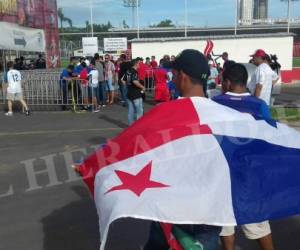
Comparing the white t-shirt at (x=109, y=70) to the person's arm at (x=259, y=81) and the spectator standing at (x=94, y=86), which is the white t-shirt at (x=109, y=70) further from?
the person's arm at (x=259, y=81)

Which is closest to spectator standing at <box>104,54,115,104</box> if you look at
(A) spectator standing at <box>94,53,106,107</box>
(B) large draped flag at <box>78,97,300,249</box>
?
(A) spectator standing at <box>94,53,106,107</box>

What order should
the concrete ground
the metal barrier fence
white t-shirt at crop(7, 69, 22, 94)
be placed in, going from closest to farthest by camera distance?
1. the concrete ground
2. white t-shirt at crop(7, 69, 22, 94)
3. the metal barrier fence

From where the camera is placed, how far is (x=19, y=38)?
62.0 ft

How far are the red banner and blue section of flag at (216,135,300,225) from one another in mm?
25009

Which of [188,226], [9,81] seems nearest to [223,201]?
[188,226]

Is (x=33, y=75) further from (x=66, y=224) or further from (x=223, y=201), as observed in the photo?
(x=223, y=201)

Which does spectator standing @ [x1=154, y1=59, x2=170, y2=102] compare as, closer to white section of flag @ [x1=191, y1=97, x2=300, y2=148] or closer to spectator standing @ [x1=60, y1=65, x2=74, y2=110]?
spectator standing @ [x1=60, y1=65, x2=74, y2=110]

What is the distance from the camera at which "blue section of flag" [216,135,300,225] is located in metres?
2.78

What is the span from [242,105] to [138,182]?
1.74m

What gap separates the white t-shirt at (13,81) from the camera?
1515 centimetres

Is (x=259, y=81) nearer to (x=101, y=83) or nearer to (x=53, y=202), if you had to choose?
(x=53, y=202)

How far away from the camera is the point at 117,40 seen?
33156 millimetres

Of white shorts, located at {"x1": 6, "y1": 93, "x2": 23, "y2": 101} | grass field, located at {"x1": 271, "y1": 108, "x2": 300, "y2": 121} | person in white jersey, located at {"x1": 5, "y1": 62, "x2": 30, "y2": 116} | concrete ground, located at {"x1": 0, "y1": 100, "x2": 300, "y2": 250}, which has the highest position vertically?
person in white jersey, located at {"x1": 5, "y1": 62, "x2": 30, "y2": 116}

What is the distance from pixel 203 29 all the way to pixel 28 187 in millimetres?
59084
